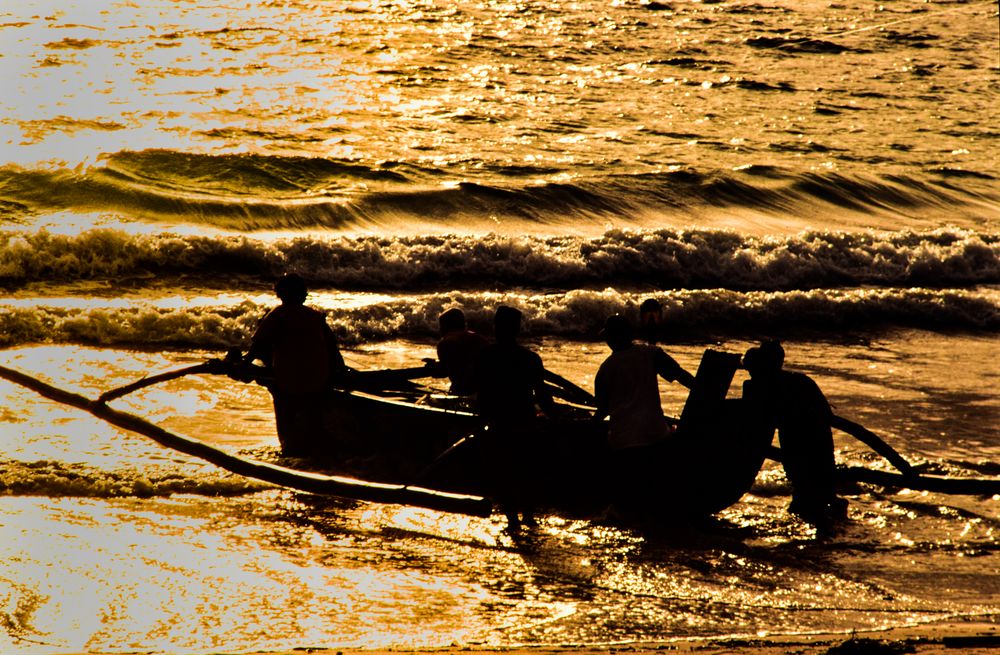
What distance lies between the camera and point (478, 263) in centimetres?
1712

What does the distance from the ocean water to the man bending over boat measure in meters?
0.55

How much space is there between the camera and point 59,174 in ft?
62.1

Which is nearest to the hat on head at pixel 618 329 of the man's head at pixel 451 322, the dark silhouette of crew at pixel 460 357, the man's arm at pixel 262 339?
the dark silhouette of crew at pixel 460 357

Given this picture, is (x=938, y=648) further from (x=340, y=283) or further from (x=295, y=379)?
(x=340, y=283)

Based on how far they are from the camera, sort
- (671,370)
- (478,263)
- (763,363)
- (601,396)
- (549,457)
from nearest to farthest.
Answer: (671,370) → (601,396) → (763,363) → (549,457) → (478,263)

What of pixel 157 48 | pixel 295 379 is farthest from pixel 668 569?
pixel 157 48

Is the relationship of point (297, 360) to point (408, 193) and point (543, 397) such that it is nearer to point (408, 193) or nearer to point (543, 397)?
point (543, 397)

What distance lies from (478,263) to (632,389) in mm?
10086

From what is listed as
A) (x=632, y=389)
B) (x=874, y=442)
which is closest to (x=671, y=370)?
(x=632, y=389)

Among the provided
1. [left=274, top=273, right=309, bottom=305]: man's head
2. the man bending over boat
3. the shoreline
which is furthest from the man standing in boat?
the shoreline

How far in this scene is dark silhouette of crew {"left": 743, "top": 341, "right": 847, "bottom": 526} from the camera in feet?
24.3

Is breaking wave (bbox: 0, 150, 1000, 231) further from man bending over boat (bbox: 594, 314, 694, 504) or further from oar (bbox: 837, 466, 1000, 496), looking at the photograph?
oar (bbox: 837, 466, 1000, 496)

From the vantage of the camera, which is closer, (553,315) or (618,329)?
(618,329)

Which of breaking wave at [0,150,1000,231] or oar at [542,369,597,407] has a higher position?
breaking wave at [0,150,1000,231]
